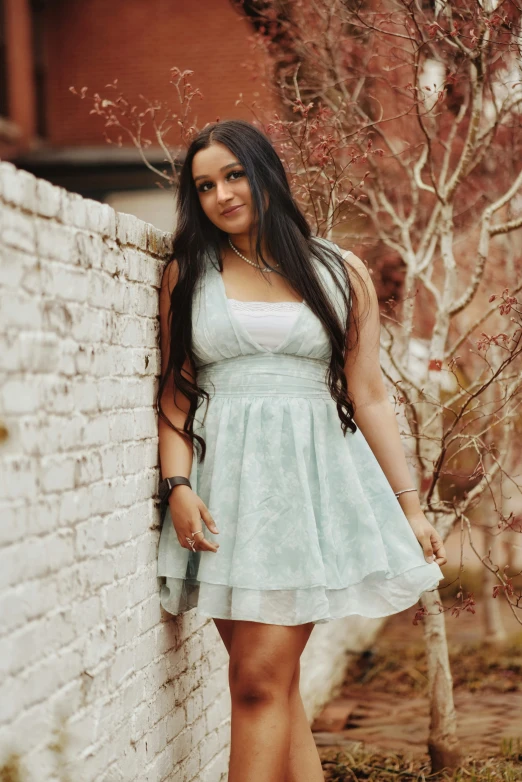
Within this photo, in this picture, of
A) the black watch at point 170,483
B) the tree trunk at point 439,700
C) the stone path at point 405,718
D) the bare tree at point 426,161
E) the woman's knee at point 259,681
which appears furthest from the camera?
the stone path at point 405,718

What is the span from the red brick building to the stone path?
7.22m

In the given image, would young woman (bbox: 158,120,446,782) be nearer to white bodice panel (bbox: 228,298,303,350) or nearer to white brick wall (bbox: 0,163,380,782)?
white bodice panel (bbox: 228,298,303,350)

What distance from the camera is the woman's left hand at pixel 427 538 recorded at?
2922 millimetres

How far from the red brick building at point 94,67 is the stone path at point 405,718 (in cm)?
722

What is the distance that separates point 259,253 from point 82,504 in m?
1.03

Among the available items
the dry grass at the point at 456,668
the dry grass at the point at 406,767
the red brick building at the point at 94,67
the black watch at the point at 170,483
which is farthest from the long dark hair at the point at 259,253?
the red brick building at the point at 94,67

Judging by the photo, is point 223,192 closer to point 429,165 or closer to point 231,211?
point 231,211

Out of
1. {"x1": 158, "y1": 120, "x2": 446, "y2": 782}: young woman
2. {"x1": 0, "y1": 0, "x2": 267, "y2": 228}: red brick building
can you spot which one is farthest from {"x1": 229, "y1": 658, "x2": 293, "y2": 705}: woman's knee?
{"x1": 0, "y1": 0, "x2": 267, "y2": 228}: red brick building

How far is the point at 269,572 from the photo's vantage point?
8.56ft

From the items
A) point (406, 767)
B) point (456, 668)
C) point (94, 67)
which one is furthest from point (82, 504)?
point (94, 67)

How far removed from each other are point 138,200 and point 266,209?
821 cm

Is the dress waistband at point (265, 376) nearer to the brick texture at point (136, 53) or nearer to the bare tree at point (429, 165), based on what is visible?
the bare tree at point (429, 165)

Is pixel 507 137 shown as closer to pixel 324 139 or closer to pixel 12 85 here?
pixel 324 139

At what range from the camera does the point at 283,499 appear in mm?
2676
